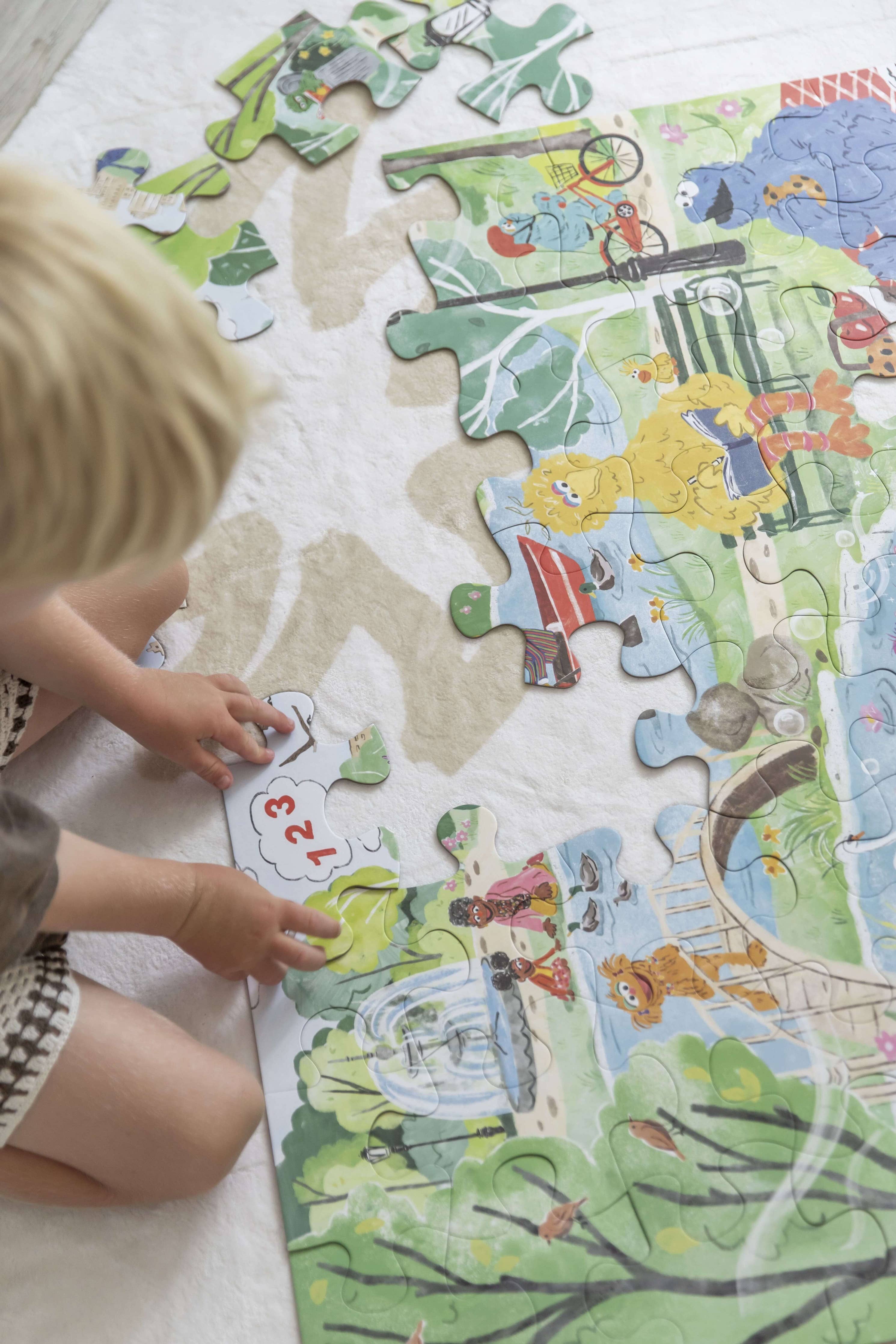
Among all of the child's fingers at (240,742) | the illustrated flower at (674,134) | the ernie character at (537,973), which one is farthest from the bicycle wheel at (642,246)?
the ernie character at (537,973)

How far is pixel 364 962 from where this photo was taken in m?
1.02

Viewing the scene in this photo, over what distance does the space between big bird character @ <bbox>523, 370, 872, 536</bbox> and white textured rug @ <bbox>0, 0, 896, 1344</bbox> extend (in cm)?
8

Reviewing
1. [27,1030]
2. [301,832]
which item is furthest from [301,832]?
[27,1030]

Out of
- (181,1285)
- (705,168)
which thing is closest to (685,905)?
(181,1285)

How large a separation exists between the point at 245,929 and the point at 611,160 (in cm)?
106

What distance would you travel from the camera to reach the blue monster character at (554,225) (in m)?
1.29

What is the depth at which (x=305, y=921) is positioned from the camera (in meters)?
1.00

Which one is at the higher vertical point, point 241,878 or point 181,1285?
point 241,878

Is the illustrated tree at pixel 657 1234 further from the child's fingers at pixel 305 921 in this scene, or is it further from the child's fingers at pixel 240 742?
the child's fingers at pixel 240 742

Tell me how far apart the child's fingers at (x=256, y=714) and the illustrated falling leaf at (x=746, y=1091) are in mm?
565

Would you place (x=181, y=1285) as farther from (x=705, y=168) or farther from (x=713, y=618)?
(x=705, y=168)

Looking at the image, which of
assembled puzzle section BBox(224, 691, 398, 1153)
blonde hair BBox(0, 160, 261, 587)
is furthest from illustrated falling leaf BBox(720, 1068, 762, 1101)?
blonde hair BBox(0, 160, 261, 587)

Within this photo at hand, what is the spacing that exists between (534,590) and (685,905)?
37 centimetres

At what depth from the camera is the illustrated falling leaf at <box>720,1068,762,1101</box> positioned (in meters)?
0.94
